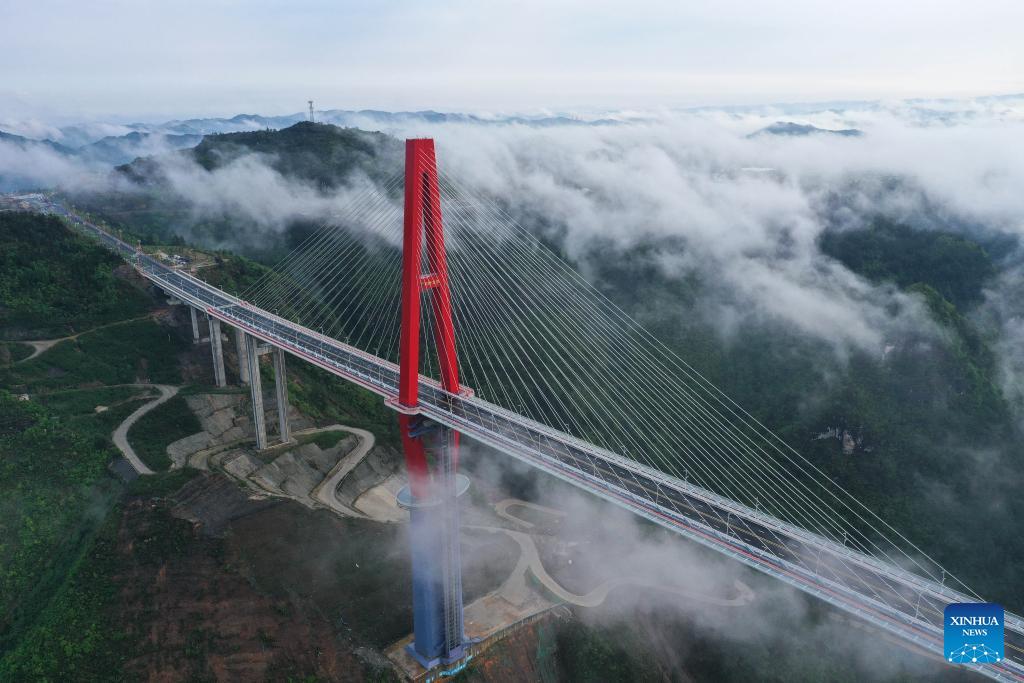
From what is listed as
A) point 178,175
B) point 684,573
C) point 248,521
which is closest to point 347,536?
point 248,521

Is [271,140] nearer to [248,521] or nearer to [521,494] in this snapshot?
[521,494]

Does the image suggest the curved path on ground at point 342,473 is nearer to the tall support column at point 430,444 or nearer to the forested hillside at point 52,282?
the tall support column at point 430,444

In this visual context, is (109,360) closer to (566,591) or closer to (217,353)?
(217,353)

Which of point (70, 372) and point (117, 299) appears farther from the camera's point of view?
point (117, 299)

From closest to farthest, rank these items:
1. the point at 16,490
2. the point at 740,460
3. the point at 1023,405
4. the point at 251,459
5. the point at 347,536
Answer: the point at 16,490, the point at 347,536, the point at 251,459, the point at 740,460, the point at 1023,405

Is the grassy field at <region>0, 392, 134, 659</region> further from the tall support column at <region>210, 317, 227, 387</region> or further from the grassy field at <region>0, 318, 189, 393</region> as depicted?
the tall support column at <region>210, 317, 227, 387</region>

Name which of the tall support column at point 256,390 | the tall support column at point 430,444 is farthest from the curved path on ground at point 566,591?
the tall support column at point 256,390
